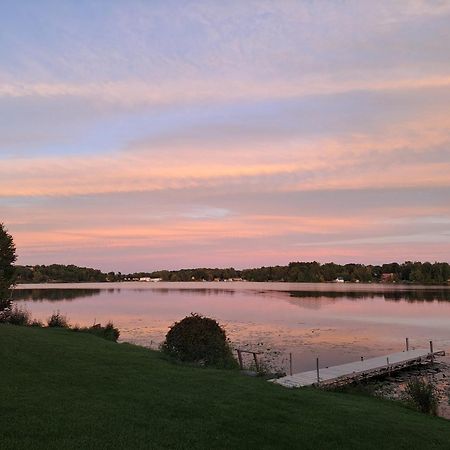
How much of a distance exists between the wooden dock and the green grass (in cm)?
656

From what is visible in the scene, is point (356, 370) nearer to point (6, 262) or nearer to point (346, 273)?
point (6, 262)

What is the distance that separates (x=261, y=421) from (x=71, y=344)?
29.9 feet

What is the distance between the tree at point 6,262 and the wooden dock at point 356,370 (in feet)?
55.4

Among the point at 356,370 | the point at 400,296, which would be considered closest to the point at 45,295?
the point at 400,296

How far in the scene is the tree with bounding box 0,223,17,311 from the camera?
27797 millimetres

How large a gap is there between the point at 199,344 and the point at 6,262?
49.0 feet

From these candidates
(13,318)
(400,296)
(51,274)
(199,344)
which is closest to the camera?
(199,344)

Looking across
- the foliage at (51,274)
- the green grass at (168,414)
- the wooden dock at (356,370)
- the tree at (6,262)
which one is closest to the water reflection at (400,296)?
the wooden dock at (356,370)

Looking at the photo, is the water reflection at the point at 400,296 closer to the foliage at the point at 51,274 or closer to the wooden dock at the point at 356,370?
the wooden dock at the point at 356,370

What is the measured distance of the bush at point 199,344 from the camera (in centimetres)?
1933

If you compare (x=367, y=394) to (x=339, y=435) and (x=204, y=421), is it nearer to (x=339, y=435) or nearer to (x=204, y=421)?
(x=339, y=435)

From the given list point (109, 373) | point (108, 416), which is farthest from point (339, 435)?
point (109, 373)

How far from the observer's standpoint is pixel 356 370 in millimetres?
23703

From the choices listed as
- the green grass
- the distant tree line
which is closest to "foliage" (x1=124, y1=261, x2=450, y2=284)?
the distant tree line
